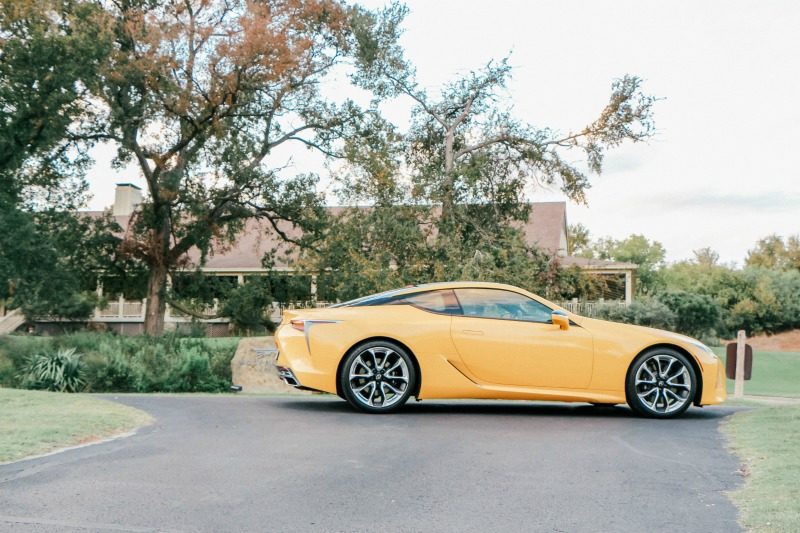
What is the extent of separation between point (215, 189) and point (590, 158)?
13.1 metres

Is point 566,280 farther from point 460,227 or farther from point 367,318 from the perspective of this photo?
point 367,318

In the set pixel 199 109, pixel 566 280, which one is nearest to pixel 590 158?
pixel 566 280

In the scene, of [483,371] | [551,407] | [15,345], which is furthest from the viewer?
[15,345]

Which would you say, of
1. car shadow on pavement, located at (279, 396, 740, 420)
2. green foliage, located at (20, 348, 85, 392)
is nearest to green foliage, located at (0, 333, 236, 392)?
green foliage, located at (20, 348, 85, 392)

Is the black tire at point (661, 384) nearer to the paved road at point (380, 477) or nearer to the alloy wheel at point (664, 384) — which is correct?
the alloy wheel at point (664, 384)

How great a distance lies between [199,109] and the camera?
91.8 ft

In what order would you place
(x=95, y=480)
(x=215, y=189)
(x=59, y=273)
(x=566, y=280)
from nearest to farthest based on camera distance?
(x=95, y=480)
(x=566, y=280)
(x=59, y=273)
(x=215, y=189)

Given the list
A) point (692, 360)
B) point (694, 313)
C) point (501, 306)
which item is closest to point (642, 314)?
point (694, 313)

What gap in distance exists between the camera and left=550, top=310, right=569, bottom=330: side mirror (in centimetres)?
908

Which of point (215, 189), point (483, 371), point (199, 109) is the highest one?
point (199, 109)

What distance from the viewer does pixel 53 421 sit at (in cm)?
779

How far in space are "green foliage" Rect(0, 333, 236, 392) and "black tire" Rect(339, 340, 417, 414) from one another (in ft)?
23.4

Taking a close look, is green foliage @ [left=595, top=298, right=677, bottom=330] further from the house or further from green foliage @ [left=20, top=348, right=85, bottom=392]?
green foliage @ [left=20, top=348, right=85, bottom=392]

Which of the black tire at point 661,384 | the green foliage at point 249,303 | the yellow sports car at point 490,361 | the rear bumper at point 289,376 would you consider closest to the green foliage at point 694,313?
the green foliage at point 249,303
